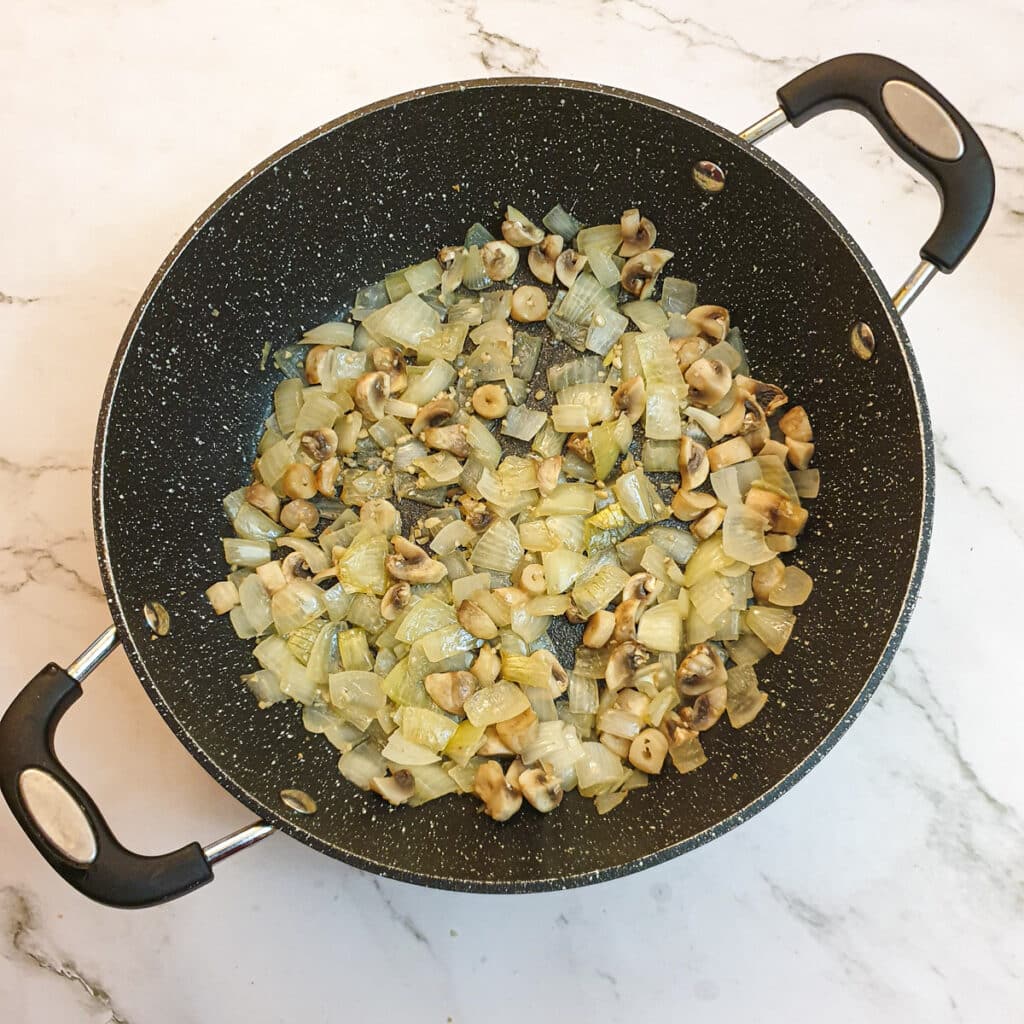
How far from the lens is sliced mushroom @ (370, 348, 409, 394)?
1.49 metres

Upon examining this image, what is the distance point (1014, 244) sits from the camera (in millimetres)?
1542

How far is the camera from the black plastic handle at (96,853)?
1105 mm

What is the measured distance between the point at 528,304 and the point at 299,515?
495 millimetres

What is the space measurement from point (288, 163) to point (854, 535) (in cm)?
98

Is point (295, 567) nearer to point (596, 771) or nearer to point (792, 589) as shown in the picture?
point (596, 771)

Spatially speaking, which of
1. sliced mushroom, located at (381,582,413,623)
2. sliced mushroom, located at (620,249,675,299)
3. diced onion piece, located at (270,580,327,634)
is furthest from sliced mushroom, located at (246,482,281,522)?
sliced mushroom, located at (620,249,675,299)

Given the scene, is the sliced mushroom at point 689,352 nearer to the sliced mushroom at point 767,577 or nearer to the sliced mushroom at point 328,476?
the sliced mushroom at point 767,577

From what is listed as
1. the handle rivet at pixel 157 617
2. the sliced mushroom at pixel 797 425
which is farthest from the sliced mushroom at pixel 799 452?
the handle rivet at pixel 157 617

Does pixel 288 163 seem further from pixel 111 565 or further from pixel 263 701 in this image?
pixel 263 701

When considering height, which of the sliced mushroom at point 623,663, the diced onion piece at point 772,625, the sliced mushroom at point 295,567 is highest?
the diced onion piece at point 772,625

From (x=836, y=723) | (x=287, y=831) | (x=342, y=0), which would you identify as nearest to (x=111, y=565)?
(x=287, y=831)

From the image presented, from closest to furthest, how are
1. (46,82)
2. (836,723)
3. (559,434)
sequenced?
(836,723) < (559,434) < (46,82)

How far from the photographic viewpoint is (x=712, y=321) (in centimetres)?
149

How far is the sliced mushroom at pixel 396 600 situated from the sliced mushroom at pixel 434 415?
25 centimetres
